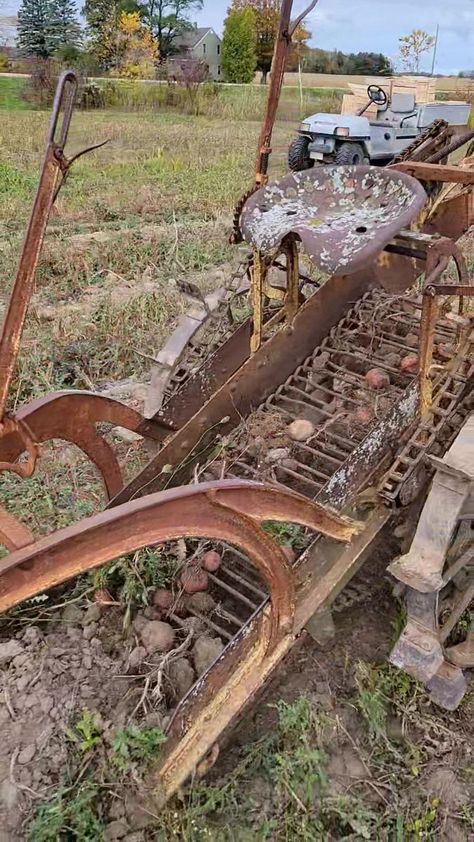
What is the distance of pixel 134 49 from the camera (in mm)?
26203

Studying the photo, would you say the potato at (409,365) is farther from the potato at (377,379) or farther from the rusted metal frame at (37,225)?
the rusted metal frame at (37,225)

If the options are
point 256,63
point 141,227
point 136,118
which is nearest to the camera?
point 141,227

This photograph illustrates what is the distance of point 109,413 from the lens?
111 inches

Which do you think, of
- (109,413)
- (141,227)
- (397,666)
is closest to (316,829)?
(397,666)

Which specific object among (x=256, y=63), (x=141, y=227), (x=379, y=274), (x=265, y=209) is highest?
(x=256, y=63)

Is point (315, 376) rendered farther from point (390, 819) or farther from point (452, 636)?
point (390, 819)

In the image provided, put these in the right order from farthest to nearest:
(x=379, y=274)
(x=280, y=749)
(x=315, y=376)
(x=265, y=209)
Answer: (x=379, y=274)
(x=315, y=376)
(x=265, y=209)
(x=280, y=749)

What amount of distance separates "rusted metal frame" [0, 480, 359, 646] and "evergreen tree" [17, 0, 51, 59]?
27.4m

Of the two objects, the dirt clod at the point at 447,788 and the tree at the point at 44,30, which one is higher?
the tree at the point at 44,30

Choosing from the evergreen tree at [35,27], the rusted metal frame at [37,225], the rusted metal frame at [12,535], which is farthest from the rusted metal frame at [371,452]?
the evergreen tree at [35,27]

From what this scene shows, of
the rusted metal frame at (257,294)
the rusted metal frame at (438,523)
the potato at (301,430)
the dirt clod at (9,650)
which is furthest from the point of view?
the potato at (301,430)

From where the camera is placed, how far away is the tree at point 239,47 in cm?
3027

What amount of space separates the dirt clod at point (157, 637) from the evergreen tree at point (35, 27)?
2708 centimetres

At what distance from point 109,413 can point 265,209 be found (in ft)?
3.44
